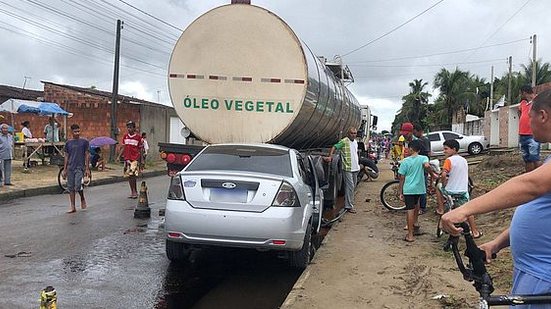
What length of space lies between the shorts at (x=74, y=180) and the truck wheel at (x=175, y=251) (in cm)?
460

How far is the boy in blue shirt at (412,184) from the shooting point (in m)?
8.20

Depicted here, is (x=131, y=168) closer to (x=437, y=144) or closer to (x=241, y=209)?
(x=241, y=209)

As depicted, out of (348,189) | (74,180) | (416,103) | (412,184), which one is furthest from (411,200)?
(416,103)

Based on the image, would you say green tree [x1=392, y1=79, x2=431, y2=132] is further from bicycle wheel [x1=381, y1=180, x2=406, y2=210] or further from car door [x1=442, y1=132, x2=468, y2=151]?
bicycle wheel [x1=381, y1=180, x2=406, y2=210]

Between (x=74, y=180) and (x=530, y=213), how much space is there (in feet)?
31.6

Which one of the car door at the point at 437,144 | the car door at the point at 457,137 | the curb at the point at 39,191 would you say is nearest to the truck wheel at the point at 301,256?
the curb at the point at 39,191

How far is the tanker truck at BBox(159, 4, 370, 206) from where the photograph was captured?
813 centimetres

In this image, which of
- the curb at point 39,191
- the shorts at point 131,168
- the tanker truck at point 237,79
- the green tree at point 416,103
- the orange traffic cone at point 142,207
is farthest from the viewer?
the green tree at point 416,103

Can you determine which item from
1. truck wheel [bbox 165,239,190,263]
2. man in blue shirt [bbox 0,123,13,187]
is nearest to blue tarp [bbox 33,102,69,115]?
man in blue shirt [bbox 0,123,13,187]

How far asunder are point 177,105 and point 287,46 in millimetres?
1966

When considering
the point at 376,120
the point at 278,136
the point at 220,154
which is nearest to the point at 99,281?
the point at 220,154

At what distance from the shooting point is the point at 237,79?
818cm

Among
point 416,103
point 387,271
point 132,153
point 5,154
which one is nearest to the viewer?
point 387,271

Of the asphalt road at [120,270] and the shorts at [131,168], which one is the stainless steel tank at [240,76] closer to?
the asphalt road at [120,270]
